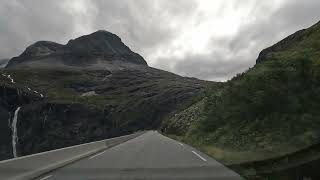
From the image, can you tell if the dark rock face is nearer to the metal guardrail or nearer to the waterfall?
the waterfall

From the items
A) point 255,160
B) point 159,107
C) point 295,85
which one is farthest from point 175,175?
point 159,107

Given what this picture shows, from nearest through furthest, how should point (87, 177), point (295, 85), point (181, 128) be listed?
point (87, 177), point (295, 85), point (181, 128)

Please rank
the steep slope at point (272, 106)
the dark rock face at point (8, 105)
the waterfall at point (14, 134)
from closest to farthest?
the steep slope at point (272, 106) → the dark rock face at point (8, 105) → the waterfall at point (14, 134)

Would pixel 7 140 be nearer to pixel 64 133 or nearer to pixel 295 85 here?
pixel 64 133

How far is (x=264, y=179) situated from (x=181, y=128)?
193ft

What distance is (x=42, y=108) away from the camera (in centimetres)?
15625

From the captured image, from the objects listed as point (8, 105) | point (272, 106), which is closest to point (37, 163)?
point (272, 106)

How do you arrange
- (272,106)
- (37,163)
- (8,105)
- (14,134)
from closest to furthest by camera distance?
(37,163) → (272,106) → (14,134) → (8,105)

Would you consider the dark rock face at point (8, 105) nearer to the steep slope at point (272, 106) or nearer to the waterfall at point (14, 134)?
the waterfall at point (14, 134)

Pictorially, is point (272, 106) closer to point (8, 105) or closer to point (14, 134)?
point (14, 134)

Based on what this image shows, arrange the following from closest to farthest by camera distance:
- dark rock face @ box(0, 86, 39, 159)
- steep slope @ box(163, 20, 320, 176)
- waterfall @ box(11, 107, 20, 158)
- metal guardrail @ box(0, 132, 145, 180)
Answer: metal guardrail @ box(0, 132, 145, 180)
steep slope @ box(163, 20, 320, 176)
dark rock face @ box(0, 86, 39, 159)
waterfall @ box(11, 107, 20, 158)

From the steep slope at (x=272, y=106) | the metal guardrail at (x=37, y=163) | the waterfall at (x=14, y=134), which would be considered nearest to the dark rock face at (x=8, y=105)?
the waterfall at (x=14, y=134)

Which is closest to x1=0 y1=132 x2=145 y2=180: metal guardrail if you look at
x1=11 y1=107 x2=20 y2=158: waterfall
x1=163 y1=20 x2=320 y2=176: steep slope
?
x1=163 y1=20 x2=320 y2=176: steep slope

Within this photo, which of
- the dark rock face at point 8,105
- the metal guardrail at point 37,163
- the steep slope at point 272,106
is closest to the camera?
the metal guardrail at point 37,163
